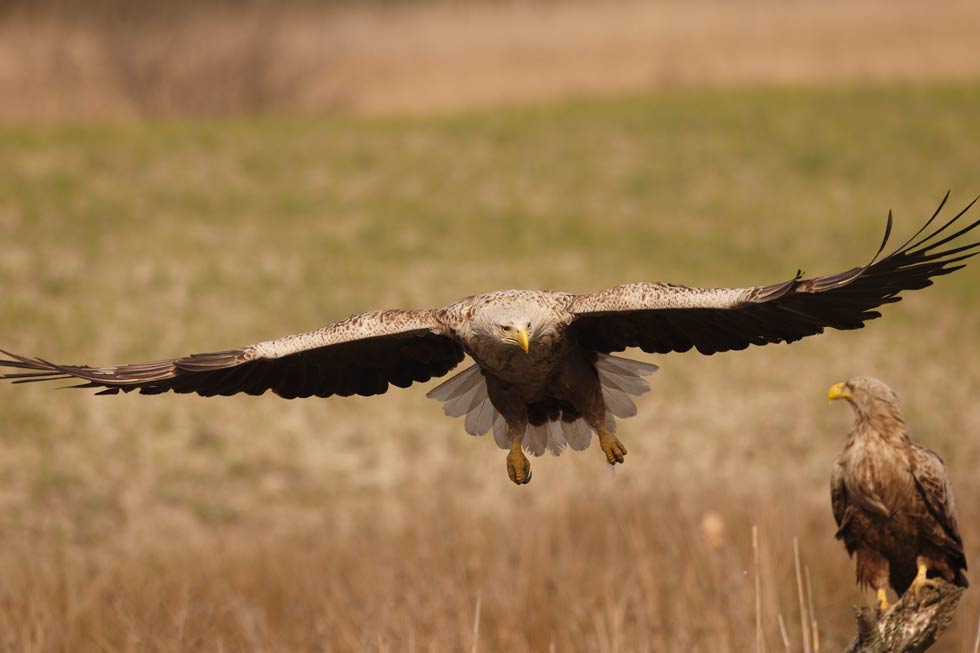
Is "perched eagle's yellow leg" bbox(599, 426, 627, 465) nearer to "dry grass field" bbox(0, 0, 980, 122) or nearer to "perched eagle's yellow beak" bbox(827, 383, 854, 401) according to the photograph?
"perched eagle's yellow beak" bbox(827, 383, 854, 401)

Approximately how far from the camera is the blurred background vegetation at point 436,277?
7375 mm

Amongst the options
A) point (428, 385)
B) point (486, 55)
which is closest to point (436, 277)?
point (428, 385)

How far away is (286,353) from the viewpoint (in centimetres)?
560

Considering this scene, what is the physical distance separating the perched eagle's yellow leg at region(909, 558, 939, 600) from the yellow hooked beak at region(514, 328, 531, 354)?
188 cm

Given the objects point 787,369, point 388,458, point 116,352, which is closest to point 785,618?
point 388,458

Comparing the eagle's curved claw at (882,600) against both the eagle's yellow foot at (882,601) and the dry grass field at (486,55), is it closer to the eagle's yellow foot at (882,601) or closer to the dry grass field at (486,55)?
the eagle's yellow foot at (882,601)

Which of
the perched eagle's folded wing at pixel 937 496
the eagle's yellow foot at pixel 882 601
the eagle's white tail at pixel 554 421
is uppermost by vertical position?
the eagle's white tail at pixel 554 421

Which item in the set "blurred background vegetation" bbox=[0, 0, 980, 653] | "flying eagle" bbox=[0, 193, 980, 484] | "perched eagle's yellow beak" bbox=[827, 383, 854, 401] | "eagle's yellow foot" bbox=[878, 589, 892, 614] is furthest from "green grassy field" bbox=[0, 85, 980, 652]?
"perched eagle's yellow beak" bbox=[827, 383, 854, 401]

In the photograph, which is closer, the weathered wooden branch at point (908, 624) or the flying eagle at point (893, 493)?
the weathered wooden branch at point (908, 624)

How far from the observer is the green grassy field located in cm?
714

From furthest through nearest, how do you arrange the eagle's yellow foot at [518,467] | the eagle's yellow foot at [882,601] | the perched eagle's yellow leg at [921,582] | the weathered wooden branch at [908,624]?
the eagle's yellow foot at [518,467] → the eagle's yellow foot at [882,601] → the perched eagle's yellow leg at [921,582] → the weathered wooden branch at [908,624]

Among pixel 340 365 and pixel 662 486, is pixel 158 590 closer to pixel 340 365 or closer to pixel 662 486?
pixel 340 365

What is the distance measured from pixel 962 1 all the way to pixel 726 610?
78.1 feet

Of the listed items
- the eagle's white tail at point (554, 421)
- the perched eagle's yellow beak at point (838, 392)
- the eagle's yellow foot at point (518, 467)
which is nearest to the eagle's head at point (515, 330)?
the eagle's yellow foot at point (518, 467)
